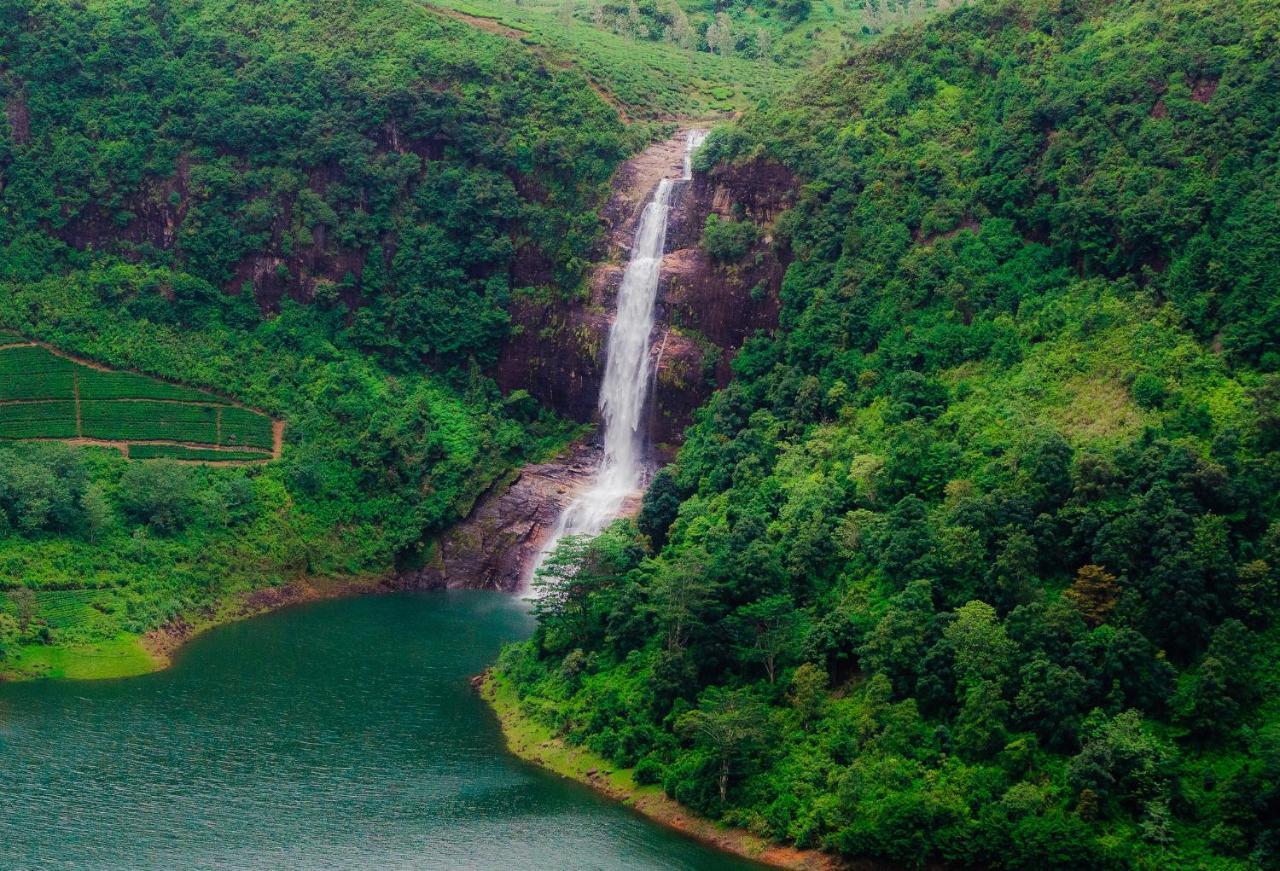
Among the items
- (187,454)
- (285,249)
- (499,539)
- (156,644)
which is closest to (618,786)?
(156,644)

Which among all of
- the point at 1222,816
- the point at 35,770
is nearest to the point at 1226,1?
the point at 1222,816

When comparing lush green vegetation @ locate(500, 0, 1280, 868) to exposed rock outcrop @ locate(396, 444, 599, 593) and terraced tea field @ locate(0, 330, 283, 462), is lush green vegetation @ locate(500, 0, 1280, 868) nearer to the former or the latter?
exposed rock outcrop @ locate(396, 444, 599, 593)

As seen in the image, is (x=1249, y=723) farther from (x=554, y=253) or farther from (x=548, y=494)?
(x=554, y=253)

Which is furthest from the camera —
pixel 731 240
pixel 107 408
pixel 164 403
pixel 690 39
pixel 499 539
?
pixel 690 39

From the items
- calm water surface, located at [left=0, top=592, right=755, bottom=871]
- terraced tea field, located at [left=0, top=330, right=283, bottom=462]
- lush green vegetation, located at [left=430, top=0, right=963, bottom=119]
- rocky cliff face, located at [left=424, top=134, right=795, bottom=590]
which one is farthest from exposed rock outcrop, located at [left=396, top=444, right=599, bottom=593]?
lush green vegetation, located at [left=430, top=0, right=963, bottom=119]

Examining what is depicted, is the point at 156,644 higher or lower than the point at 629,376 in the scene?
lower

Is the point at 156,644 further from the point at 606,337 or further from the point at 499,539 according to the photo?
the point at 606,337
